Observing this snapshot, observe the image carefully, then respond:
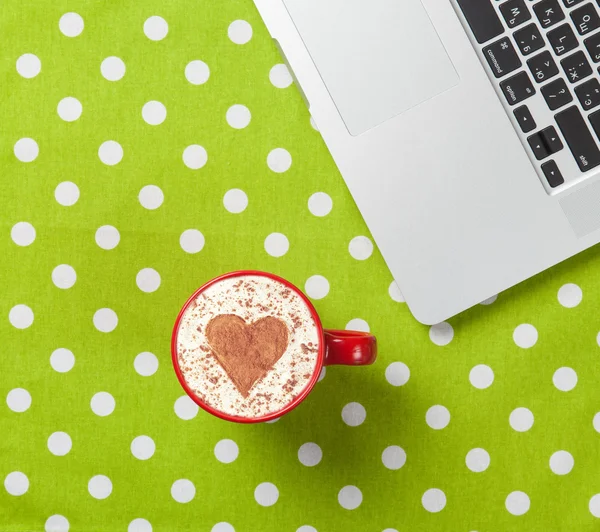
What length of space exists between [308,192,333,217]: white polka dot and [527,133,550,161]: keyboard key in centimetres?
24

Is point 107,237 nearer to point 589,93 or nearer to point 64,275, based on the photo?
point 64,275

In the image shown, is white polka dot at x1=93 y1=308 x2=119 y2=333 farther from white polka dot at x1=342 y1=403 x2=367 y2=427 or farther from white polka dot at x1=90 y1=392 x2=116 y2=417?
white polka dot at x1=342 y1=403 x2=367 y2=427

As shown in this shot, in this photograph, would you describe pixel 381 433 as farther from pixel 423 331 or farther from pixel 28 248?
pixel 28 248

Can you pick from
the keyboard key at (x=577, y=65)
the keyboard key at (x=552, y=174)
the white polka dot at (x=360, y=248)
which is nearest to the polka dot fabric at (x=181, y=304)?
the white polka dot at (x=360, y=248)

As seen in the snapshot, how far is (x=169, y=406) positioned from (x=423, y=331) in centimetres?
33

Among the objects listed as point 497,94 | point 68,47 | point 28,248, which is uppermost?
point 68,47

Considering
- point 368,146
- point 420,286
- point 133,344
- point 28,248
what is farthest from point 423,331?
point 28,248

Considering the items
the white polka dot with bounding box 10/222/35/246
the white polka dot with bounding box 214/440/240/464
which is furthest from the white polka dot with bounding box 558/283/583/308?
the white polka dot with bounding box 10/222/35/246

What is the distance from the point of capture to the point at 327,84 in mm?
724

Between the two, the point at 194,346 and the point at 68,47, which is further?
the point at 68,47

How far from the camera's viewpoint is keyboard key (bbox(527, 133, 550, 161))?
71 centimetres

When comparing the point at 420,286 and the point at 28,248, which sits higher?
the point at 28,248

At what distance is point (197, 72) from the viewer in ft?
2.58

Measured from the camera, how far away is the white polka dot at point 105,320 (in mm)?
804
